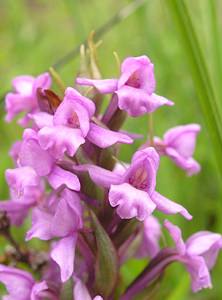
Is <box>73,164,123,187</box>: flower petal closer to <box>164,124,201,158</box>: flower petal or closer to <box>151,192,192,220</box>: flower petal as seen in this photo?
<box>151,192,192,220</box>: flower petal

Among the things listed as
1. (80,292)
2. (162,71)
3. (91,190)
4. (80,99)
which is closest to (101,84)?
(80,99)

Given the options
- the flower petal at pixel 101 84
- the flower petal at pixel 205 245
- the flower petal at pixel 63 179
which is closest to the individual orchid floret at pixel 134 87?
the flower petal at pixel 101 84

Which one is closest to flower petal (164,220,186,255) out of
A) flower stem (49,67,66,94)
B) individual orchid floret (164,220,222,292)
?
individual orchid floret (164,220,222,292)

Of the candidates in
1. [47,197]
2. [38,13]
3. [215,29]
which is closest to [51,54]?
[38,13]

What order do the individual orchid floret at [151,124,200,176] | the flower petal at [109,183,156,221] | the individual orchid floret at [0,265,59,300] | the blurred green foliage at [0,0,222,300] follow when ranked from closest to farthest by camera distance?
the flower petal at [109,183,156,221] < the individual orchid floret at [0,265,59,300] < the individual orchid floret at [151,124,200,176] < the blurred green foliage at [0,0,222,300]

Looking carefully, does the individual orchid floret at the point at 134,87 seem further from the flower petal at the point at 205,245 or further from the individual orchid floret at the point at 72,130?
the flower petal at the point at 205,245

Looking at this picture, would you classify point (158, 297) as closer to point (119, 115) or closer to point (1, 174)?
point (119, 115)
